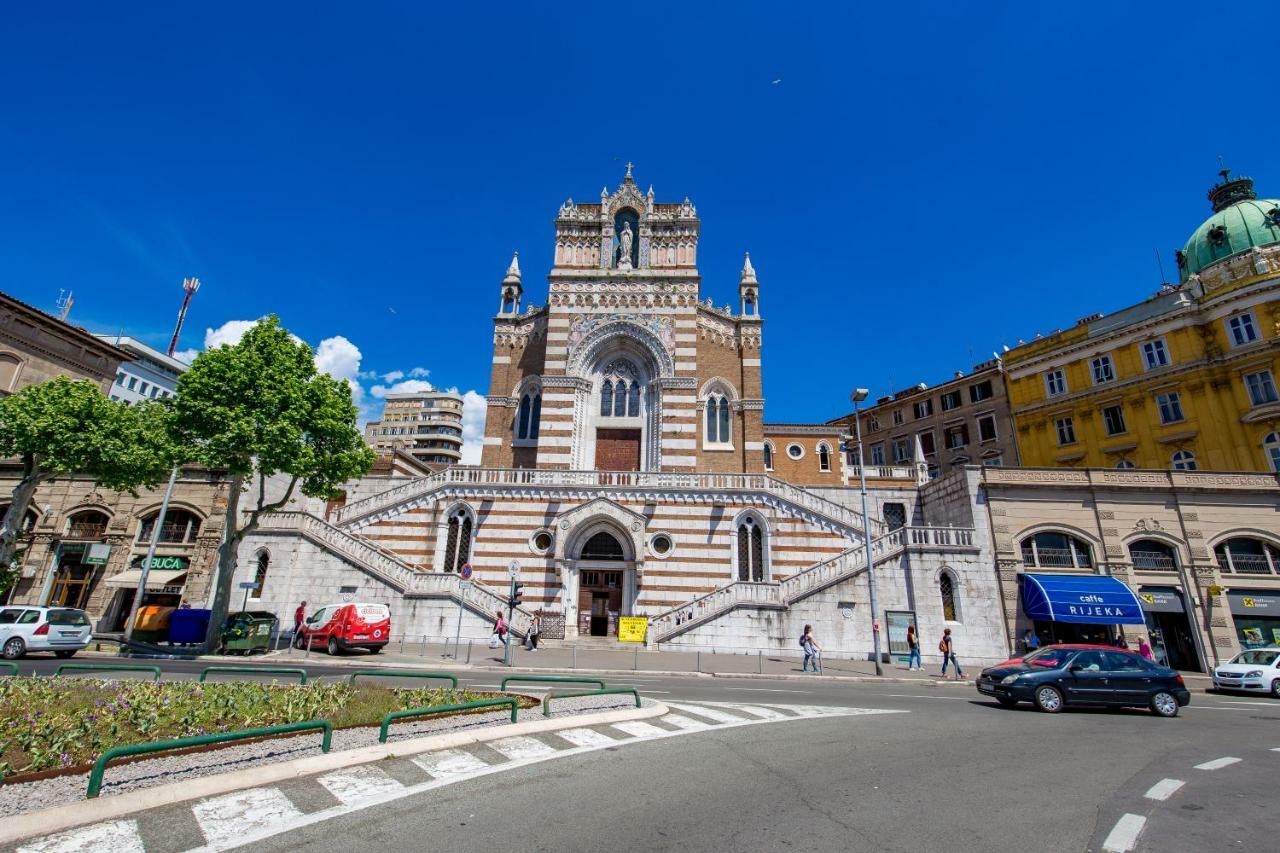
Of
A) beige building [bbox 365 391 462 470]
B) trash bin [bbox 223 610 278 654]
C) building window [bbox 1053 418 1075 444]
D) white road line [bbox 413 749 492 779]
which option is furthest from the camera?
beige building [bbox 365 391 462 470]

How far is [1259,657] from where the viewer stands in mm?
19578

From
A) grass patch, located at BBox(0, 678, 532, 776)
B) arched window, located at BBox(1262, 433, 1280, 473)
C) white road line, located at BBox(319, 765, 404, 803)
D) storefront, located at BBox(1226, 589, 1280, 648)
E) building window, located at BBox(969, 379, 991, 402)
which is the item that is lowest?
white road line, located at BBox(319, 765, 404, 803)

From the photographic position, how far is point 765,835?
225 inches

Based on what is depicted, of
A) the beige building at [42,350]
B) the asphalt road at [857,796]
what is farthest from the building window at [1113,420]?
the beige building at [42,350]

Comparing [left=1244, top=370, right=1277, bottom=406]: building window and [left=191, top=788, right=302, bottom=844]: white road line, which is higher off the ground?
[left=1244, top=370, right=1277, bottom=406]: building window

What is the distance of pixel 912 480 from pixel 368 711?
34.0 meters

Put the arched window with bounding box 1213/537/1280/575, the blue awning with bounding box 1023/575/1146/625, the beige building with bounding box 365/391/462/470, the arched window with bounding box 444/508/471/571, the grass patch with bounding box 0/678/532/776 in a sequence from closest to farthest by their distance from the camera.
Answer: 1. the grass patch with bounding box 0/678/532/776
2. the blue awning with bounding box 1023/575/1146/625
3. the arched window with bounding box 1213/537/1280/575
4. the arched window with bounding box 444/508/471/571
5. the beige building with bounding box 365/391/462/470

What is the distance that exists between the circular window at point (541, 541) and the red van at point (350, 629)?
7731mm

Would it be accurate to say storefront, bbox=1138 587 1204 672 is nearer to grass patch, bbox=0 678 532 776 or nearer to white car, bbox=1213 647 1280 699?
white car, bbox=1213 647 1280 699

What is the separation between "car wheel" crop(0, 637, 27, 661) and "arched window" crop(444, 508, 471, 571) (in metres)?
14.1

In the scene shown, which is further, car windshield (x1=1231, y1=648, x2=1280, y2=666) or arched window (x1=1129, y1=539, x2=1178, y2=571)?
arched window (x1=1129, y1=539, x2=1178, y2=571)

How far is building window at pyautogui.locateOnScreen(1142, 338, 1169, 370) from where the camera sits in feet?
116

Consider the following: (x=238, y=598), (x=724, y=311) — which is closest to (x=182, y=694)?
(x=238, y=598)

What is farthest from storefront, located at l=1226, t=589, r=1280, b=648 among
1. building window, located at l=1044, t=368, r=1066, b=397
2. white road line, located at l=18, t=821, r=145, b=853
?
white road line, located at l=18, t=821, r=145, b=853
